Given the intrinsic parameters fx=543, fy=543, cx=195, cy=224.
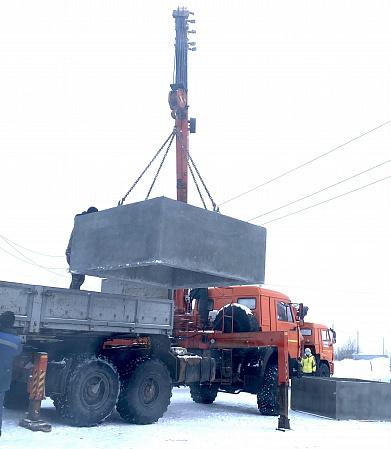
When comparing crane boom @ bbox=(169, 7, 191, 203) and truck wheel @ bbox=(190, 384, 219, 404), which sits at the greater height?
crane boom @ bbox=(169, 7, 191, 203)

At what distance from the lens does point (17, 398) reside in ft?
30.7

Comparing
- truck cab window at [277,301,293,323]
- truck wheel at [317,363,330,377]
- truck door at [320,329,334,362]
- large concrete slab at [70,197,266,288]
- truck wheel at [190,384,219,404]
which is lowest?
truck wheel at [190,384,219,404]

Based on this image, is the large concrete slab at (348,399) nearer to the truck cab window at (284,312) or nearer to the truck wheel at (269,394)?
the truck wheel at (269,394)

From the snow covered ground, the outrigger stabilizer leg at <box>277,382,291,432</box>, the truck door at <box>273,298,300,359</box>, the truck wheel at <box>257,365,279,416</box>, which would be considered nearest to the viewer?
the snow covered ground

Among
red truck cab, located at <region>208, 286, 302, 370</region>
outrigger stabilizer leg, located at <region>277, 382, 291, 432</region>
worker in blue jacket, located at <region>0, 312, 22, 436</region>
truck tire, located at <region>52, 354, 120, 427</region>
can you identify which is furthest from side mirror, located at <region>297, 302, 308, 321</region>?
worker in blue jacket, located at <region>0, 312, 22, 436</region>

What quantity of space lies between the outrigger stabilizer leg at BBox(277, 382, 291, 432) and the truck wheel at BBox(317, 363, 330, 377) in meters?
7.56

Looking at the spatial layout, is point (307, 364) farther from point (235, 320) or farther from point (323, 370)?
point (235, 320)

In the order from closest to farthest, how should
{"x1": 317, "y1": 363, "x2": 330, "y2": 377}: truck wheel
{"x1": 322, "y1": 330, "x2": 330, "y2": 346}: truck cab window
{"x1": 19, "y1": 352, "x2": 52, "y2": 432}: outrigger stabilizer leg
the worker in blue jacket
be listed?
the worker in blue jacket
{"x1": 19, "y1": 352, "x2": 52, "y2": 432}: outrigger stabilizer leg
{"x1": 317, "y1": 363, "x2": 330, "y2": 377}: truck wheel
{"x1": 322, "y1": 330, "x2": 330, "y2": 346}: truck cab window

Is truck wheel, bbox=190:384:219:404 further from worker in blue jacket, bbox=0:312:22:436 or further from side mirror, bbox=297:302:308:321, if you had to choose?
worker in blue jacket, bbox=0:312:22:436

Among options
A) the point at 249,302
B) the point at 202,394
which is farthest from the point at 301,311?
the point at 202,394

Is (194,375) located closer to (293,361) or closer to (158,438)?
(158,438)

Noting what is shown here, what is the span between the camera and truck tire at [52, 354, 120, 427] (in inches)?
320

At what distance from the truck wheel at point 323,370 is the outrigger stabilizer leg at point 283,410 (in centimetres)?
756

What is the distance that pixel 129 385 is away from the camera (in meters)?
8.88
